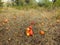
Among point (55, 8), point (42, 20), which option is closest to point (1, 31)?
point (42, 20)

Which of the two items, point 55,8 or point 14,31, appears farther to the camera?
point 55,8

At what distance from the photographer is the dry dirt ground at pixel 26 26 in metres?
3.76

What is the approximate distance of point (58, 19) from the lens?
13.9ft

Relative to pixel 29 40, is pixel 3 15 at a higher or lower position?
higher

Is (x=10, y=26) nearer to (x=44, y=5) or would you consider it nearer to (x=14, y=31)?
(x=14, y=31)

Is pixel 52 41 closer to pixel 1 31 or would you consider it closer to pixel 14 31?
pixel 14 31

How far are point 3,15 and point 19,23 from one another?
1.75 feet

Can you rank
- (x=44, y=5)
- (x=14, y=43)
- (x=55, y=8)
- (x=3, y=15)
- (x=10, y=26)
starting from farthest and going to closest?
(x=44, y=5) < (x=55, y=8) < (x=3, y=15) < (x=10, y=26) < (x=14, y=43)

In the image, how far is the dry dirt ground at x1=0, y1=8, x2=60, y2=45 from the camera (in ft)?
12.3

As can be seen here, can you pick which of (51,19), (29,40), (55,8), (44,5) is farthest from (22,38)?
(44,5)

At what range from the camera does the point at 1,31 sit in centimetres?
396

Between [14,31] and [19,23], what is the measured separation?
25cm

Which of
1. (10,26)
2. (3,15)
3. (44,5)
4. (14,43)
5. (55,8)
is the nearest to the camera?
(14,43)

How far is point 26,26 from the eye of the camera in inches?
158
